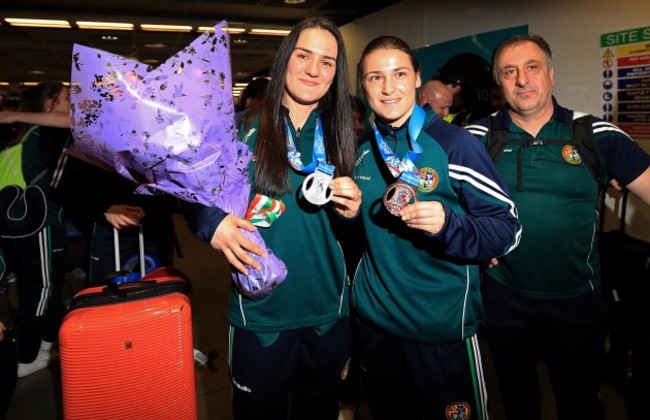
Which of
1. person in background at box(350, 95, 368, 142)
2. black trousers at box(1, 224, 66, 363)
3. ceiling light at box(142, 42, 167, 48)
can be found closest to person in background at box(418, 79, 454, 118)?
person in background at box(350, 95, 368, 142)

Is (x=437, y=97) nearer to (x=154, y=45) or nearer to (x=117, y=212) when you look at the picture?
(x=117, y=212)

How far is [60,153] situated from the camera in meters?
2.70

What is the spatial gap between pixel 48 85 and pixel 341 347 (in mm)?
2664

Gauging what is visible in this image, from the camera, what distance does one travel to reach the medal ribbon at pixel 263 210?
1356 mm

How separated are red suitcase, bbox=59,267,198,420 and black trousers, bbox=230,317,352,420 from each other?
187mm

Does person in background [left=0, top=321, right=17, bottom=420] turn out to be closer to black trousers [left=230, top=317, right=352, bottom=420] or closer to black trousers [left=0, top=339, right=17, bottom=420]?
black trousers [left=0, top=339, right=17, bottom=420]

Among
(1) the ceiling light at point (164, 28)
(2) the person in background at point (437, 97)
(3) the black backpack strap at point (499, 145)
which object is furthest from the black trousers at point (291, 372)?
(1) the ceiling light at point (164, 28)

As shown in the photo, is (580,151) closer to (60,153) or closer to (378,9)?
(60,153)

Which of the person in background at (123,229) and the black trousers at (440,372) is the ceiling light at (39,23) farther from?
the black trousers at (440,372)

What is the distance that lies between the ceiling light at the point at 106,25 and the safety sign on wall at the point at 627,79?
272 inches

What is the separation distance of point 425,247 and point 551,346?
83 cm

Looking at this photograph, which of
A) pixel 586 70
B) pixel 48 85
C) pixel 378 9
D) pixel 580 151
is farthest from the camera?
pixel 378 9

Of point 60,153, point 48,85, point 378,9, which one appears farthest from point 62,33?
point 60,153

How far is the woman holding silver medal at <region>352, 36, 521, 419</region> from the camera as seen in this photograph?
141 centimetres
